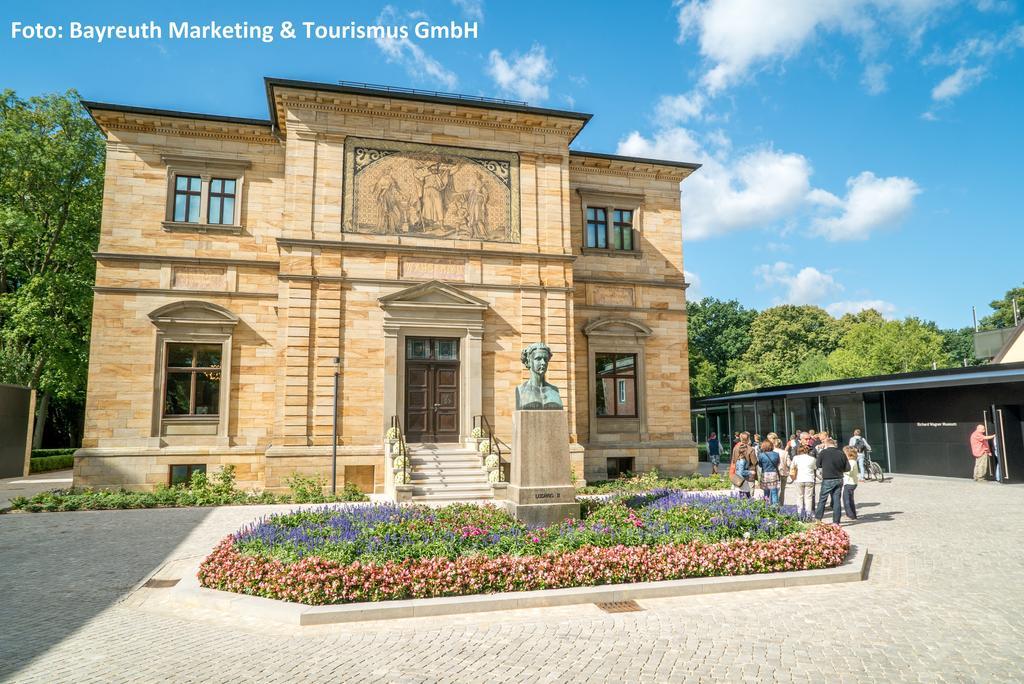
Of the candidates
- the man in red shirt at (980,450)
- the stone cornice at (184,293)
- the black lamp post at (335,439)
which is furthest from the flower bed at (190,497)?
the man in red shirt at (980,450)

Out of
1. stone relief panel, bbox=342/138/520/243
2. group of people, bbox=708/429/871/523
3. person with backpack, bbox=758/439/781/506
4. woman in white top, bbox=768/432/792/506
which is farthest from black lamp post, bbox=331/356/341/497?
woman in white top, bbox=768/432/792/506

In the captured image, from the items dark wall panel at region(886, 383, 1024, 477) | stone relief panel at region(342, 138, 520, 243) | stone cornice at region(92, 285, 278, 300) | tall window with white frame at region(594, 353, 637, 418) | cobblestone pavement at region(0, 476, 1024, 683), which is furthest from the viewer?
tall window with white frame at region(594, 353, 637, 418)

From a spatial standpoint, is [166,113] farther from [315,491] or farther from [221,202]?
[315,491]

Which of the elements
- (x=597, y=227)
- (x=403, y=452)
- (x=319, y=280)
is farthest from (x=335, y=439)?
(x=597, y=227)

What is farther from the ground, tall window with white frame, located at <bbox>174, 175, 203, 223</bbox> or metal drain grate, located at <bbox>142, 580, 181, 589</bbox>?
tall window with white frame, located at <bbox>174, 175, 203, 223</bbox>

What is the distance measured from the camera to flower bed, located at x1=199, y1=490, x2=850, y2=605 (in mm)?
8023

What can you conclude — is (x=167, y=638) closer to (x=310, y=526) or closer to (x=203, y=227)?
(x=310, y=526)

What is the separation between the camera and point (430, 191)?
21.0m

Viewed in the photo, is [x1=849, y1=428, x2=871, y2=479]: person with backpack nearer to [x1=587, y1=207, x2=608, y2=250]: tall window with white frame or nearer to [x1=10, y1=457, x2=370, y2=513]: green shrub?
[x1=587, y1=207, x2=608, y2=250]: tall window with white frame

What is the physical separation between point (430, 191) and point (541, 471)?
12841mm

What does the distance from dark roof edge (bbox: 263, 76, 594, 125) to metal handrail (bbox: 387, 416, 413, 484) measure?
415 inches

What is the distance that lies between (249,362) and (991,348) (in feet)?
151

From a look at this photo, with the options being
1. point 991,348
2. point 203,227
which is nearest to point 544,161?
point 203,227

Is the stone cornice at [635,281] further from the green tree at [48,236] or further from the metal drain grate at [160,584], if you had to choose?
the green tree at [48,236]
